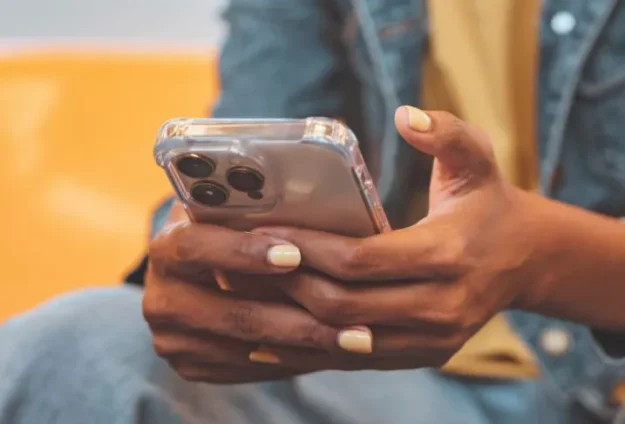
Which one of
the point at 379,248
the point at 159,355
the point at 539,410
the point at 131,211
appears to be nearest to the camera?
the point at 379,248

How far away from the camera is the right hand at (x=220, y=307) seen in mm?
380

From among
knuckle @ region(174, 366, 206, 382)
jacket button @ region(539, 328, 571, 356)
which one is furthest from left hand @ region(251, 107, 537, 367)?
jacket button @ region(539, 328, 571, 356)

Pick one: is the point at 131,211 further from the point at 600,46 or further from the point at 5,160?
the point at 600,46

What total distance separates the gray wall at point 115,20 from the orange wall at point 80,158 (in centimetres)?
13

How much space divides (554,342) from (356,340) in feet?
1.00

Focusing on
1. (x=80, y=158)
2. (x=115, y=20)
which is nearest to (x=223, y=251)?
(x=80, y=158)

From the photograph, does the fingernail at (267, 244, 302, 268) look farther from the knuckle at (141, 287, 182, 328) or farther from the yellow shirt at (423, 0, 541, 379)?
the yellow shirt at (423, 0, 541, 379)

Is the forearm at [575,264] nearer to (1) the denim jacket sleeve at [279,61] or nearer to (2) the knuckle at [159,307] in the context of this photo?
(2) the knuckle at [159,307]

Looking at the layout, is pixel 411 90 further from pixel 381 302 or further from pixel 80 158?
pixel 80 158

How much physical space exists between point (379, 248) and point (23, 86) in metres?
0.87

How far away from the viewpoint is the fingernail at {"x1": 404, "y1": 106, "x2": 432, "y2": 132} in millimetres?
360

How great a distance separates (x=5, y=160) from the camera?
1.04m

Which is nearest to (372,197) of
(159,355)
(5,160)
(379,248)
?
(379,248)

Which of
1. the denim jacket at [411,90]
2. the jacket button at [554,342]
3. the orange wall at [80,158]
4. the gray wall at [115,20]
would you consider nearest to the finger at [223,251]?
the denim jacket at [411,90]
